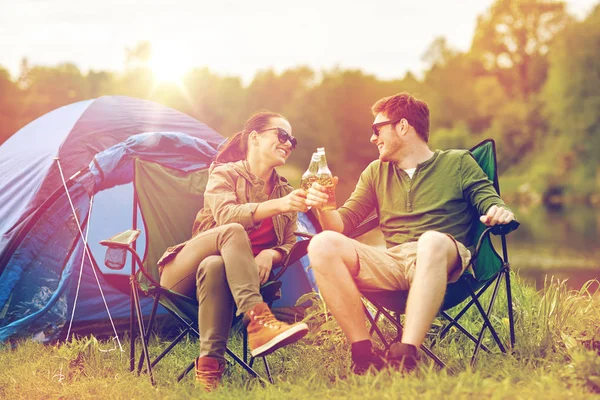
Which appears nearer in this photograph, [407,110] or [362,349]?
[362,349]

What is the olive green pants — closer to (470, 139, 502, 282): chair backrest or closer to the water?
(470, 139, 502, 282): chair backrest

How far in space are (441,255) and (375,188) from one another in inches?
27.3

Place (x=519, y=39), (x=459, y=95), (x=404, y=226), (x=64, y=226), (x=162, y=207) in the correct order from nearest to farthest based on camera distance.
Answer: (x=404, y=226) → (x=162, y=207) → (x=64, y=226) → (x=519, y=39) → (x=459, y=95)

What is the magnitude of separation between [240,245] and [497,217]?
0.95 metres

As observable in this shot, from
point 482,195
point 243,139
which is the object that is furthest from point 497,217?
point 243,139

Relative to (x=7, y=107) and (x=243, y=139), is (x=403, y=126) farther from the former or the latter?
(x=7, y=107)

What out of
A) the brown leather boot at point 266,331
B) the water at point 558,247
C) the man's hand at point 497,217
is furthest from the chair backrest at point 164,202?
the water at point 558,247

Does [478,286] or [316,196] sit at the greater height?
[316,196]

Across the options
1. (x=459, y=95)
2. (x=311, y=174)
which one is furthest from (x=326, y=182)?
(x=459, y=95)

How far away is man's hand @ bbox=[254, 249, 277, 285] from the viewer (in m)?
2.96

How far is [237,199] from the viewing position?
311 centimetres

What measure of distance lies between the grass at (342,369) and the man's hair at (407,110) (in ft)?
3.13

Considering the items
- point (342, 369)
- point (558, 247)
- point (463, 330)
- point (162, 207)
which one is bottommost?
point (558, 247)

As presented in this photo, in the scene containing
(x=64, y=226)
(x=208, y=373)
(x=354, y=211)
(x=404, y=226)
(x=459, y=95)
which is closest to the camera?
(x=208, y=373)
